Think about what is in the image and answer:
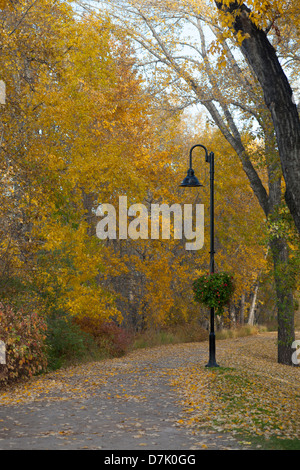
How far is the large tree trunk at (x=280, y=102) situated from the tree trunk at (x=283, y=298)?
865 centimetres

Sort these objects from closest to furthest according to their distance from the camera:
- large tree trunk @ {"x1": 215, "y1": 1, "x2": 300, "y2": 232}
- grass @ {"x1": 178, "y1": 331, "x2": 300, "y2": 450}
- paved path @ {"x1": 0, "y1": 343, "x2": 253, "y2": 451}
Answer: paved path @ {"x1": 0, "y1": 343, "x2": 253, "y2": 451} < large tree trunk @ {"x1": 215, "y1": 1, "x2": 300, "y2": 232} < grass @ {"x1": 178, "y1": 331, "x2": 300, "y2": 450}

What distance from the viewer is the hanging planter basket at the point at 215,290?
11648 millimetres

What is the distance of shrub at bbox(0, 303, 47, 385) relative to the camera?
922cm

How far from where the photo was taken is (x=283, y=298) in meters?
15.0

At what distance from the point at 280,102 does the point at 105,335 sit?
10.6 meters

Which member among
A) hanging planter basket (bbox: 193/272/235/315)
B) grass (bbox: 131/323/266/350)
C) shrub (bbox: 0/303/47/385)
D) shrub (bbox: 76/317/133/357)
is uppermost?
hanging planter basket (bbox: 193/272/235/315)

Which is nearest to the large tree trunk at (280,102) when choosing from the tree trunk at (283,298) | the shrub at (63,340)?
the shrub at (63,340)

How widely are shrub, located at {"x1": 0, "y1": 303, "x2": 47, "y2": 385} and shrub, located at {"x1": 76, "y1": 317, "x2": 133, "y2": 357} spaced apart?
4284 millimetres

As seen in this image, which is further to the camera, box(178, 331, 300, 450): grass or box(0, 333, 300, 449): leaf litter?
box(0, 333, 300, 449): leaf litter

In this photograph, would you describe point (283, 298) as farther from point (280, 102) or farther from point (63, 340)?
point (280, 102)

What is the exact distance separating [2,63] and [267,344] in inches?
549

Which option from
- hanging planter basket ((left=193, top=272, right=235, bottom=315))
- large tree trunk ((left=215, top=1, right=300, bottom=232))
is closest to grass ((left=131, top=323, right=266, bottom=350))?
hanging planter basket ((left=193, top=272, right=235, bottom=315))

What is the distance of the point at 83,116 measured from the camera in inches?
610

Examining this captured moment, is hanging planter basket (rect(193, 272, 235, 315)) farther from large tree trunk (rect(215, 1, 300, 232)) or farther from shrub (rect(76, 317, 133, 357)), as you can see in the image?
large tree trunk (rect(215, 1, 300, 232))
